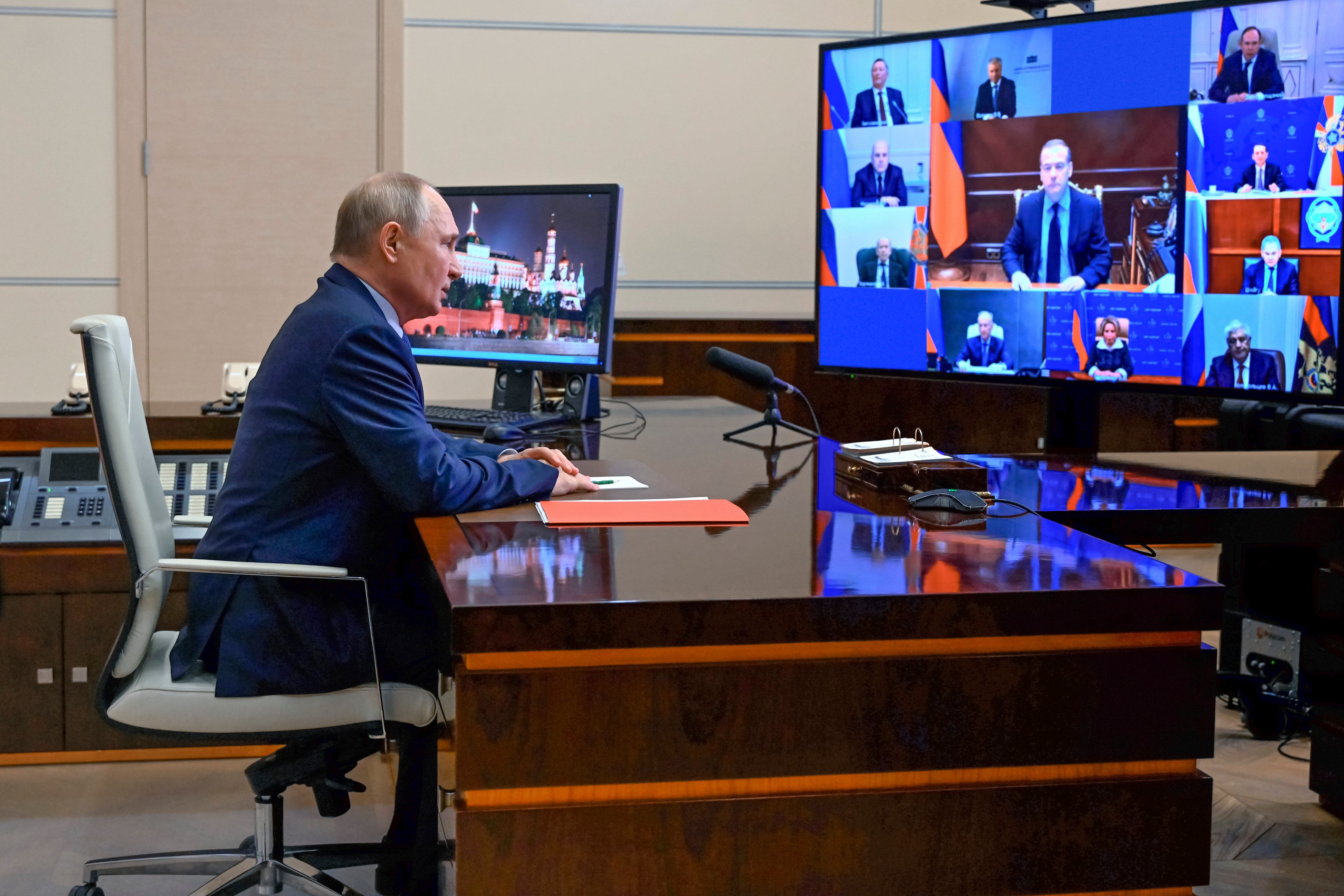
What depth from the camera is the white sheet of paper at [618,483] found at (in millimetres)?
1983

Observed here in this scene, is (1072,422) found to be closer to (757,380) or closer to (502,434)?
(757,380)

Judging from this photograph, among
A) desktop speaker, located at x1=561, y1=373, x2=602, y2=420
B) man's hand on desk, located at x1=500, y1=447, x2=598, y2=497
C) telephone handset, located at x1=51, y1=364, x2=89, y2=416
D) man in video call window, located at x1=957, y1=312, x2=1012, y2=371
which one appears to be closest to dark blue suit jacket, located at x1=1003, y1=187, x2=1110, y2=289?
man in video call window, located at x1=957, y1=312, x2=1012, y2=371

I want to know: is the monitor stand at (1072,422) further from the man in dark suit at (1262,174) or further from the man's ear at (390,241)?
the man's ear at (390,241)

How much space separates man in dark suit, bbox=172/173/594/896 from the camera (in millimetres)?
1759

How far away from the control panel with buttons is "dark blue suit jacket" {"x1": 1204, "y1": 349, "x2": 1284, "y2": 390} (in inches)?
80.9

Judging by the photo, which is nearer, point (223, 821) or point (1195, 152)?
point (1195, 152)

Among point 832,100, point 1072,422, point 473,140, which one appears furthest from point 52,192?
point 1072,422

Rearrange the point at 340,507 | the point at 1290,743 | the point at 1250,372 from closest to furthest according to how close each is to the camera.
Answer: the point at 340,507
the point at 1250,372
the point at 1290,743

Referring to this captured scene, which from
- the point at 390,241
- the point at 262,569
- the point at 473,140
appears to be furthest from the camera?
the point at 473,140

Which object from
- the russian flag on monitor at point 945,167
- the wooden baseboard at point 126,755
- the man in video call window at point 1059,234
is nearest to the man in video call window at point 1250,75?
the man in video call window at point 1059,234

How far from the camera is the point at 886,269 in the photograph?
9.77ft

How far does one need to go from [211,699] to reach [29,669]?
1275 millimetres

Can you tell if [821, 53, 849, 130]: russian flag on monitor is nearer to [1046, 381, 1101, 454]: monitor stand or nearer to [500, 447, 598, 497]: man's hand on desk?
[1046, 381, 1101, 454]: monitor stand

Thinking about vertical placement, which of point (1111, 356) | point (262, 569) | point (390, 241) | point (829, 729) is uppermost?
point (390, 241)
